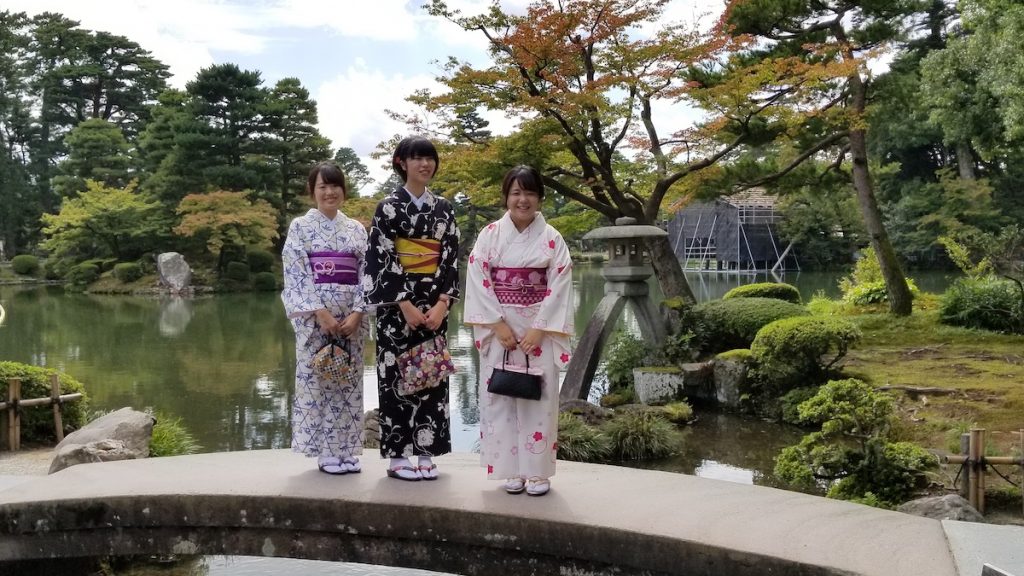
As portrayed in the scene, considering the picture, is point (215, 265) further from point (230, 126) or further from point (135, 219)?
point (230, 126)

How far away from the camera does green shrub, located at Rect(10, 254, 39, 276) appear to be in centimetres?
3019

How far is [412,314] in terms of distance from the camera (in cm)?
334

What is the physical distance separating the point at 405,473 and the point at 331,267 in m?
1.01

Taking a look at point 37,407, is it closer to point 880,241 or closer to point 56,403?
point 56,403

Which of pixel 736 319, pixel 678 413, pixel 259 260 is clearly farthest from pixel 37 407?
pixel 259 260

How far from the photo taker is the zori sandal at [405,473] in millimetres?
3484

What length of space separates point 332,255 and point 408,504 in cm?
122

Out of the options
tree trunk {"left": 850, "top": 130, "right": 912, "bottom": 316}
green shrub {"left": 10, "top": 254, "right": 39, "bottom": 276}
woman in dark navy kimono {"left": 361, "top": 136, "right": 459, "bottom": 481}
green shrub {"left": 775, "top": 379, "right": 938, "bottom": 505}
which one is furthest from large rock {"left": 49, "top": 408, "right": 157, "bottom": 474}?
green shrub {"left": 10, "top": 254, "right": 39, "bottom": 276}

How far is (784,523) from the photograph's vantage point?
2920 millimetres

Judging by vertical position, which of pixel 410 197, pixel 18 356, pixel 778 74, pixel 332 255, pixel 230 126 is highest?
pixel 230 126

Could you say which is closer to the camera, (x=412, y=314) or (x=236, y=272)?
(x=412, y=314)

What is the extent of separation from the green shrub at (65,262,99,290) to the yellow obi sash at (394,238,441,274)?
2711 centimetres

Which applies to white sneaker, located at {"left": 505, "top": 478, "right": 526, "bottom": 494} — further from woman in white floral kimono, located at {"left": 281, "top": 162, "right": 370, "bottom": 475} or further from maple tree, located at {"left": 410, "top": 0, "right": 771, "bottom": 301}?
maple tree, located at {"left": 410, "top": 0, "right": 771, "bottom": 301}

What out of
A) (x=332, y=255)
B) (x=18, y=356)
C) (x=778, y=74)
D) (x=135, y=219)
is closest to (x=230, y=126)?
(x=135, y=219)
